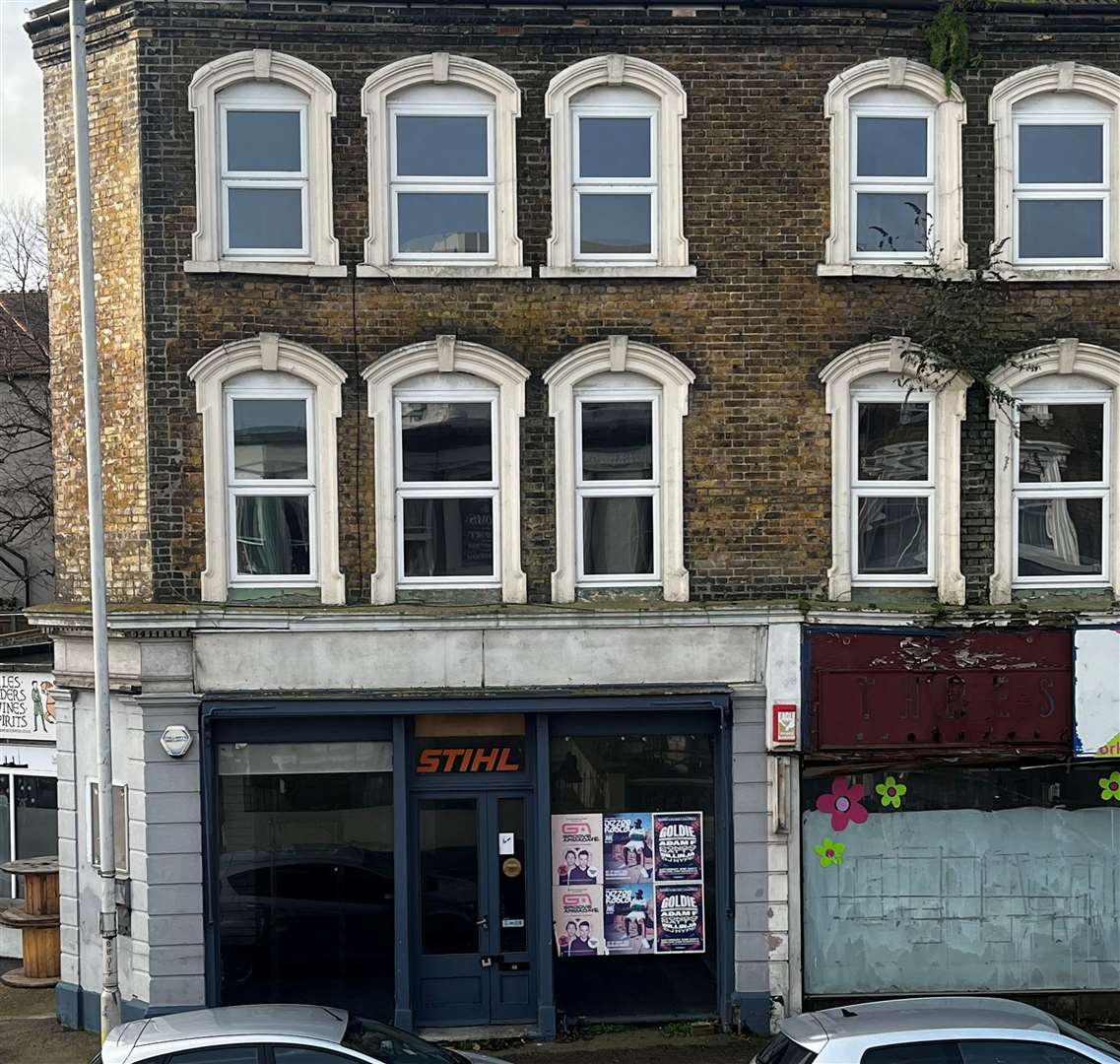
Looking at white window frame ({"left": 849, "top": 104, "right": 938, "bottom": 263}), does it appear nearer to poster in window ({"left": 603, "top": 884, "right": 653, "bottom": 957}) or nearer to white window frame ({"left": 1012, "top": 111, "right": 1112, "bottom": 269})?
white window frame ({"left": 1012, "top": 111, "right": 1112, "bottom": 269})

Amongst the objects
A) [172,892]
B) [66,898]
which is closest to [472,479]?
[172,892]

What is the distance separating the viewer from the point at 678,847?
44.3 feet

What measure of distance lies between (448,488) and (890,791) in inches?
210

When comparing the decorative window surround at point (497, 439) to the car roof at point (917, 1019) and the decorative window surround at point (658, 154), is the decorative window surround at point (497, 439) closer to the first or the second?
the decorative window surround at point (658, 154)

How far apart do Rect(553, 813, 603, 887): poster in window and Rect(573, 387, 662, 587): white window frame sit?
2356mm

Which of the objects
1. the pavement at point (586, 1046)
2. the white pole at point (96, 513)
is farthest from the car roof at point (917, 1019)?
the white pole at point (96, 513)

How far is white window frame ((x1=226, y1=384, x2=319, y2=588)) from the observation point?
13055 millimetres

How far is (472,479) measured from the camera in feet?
43.8

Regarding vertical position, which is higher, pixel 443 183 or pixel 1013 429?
pixel 443 183

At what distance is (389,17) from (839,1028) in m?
9.79

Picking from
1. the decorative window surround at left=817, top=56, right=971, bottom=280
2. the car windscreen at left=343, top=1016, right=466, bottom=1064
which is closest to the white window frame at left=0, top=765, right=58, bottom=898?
the car windscreen at left=343, top=1016, right=466, bottom=1064

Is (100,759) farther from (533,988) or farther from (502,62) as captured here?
(502,62)

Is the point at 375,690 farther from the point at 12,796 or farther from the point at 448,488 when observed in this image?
the point at 12,796

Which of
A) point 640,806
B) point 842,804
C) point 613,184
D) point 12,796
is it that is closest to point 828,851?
point 842,804
